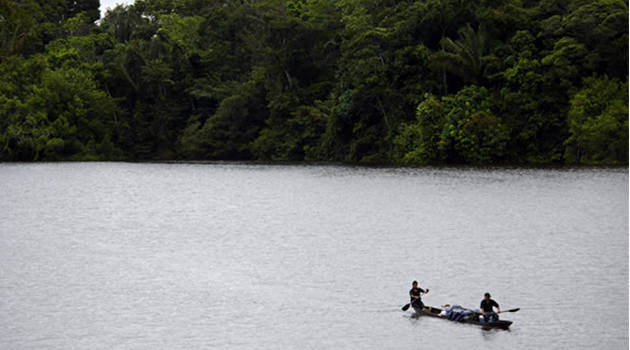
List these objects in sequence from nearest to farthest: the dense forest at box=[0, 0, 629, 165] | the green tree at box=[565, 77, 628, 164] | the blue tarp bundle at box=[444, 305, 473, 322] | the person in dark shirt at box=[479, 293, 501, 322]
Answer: the person in dark shirt at box=[479, 293, 501, 322]
the blue tarp bundle at box=[444, 305, 473, 322]
the green tree at box=[565, 77, 628, 164]
the dense forest at box=[0, 0, 629, 165]

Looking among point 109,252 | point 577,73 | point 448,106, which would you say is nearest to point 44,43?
point 448,106

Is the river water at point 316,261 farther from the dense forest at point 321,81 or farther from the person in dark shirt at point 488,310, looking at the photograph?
the dense forest at point 321,81

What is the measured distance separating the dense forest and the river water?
22.1ft

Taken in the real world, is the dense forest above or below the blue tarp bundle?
above

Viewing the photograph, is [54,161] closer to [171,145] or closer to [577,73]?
[171,145]

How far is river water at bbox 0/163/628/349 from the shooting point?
103 feet

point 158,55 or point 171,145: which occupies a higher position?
point 158,55

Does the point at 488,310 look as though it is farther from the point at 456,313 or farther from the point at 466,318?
the point at 456,313

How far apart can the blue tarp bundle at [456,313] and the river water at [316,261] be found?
0.29m

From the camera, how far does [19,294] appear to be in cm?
3722

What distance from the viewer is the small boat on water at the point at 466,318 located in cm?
3067

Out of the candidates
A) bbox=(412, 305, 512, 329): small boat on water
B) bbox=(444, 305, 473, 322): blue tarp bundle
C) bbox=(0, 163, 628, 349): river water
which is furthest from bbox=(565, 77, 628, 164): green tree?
bbox=(444, 305, 473, 322): blue tarp bundle

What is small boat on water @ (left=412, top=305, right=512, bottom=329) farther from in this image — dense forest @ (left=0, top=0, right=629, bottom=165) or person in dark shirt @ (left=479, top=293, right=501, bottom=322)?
dense forest @ (left=0, top=0, right=629, bottom=165)

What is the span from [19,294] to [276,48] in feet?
218
